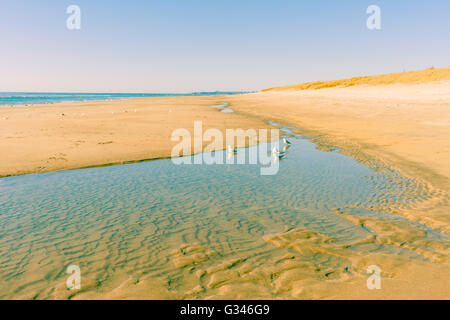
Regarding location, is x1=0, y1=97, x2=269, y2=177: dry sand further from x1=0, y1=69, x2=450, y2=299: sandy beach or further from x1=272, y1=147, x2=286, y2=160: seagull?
x1=272, y1=147, x2=286, y2=160: seagull

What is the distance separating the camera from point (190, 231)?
581 centimetres

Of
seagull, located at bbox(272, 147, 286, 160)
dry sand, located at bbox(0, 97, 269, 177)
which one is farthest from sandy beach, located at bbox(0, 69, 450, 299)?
seagull, located at bbox(272, 147, 286, 160)

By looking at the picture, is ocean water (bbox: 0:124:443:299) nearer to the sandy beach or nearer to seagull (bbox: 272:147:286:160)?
the sandy beach

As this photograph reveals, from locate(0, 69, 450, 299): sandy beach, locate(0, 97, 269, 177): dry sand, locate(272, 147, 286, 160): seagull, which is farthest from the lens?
locate(272, 147, 286, 160): seagull

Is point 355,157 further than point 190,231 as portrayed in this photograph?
Yes

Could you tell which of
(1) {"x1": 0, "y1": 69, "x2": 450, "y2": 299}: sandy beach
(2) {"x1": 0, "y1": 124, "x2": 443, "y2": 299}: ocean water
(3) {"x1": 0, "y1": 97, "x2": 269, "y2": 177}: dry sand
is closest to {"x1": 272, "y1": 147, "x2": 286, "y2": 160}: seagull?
(2) {"x1": 0, "y1": 124, "x2": 443, "y2": 299}: ocean water

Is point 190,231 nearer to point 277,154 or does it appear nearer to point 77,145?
point 277,154

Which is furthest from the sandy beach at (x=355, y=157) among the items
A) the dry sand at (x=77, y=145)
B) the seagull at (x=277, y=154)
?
the seagull at (x=277, y=154)

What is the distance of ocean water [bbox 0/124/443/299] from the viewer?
4262 mm

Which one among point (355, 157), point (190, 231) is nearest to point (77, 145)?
point (190, 231)

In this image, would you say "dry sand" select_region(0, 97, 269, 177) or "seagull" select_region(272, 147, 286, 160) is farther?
"seagull" select_region(272, 147, 286, 160)

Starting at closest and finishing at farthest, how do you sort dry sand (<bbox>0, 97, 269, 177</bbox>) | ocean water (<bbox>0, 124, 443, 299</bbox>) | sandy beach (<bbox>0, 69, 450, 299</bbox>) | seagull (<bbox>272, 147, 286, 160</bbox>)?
1. sandy beach (<bbox>0, 69, 450, 299</bbox>)
2. ocean water (<bbox>0, 124, 443, 299</bbox>)
3. dry sand (<bbox>0, 97, 269, 177</bbox>)
4. seagull (<bbox>272, 147, 286, 160</bbox>)

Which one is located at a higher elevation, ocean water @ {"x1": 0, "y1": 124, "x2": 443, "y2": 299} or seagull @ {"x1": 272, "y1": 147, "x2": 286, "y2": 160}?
seagull @ {"x1": 272, "y1": 147, "x2": 286, "y2": 160}

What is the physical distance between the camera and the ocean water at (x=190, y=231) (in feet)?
14.0
